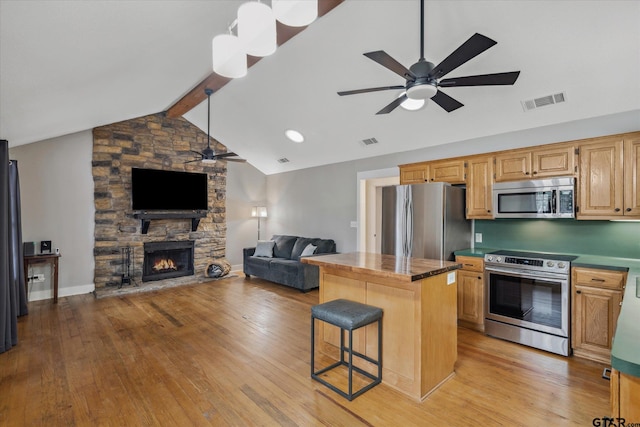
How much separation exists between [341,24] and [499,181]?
8.49 ft

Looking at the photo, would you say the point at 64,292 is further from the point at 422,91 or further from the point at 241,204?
the point at 422,91

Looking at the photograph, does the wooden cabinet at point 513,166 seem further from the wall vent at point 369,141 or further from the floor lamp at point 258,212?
the floor lamp at point 258,212

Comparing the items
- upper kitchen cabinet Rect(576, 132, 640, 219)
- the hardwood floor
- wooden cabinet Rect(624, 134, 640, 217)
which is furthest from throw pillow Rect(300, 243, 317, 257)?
wooden cabinet Rect(624, 134, 640, 217)

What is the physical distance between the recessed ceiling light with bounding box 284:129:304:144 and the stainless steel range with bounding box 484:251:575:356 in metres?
3.78

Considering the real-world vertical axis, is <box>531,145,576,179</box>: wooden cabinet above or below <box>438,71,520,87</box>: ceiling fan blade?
below

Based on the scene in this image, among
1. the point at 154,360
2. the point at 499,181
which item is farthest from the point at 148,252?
the point at 499,181

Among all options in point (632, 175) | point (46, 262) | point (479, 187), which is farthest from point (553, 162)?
point (46, 262)

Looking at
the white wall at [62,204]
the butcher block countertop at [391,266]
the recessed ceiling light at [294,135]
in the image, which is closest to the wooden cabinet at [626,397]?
the butcher block countertop at [391,266]

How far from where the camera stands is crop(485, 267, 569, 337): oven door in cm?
306

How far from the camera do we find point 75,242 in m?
5.47

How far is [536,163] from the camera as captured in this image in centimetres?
352

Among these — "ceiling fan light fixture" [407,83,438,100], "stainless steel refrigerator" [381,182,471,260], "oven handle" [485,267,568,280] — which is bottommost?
"oven handle" [485,267,568,280]

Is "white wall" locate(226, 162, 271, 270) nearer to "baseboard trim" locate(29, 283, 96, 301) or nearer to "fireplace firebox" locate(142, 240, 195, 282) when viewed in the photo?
"fireplace firebox" locate(142, 240, 195, 282)

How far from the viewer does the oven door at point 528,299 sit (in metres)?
3.06
